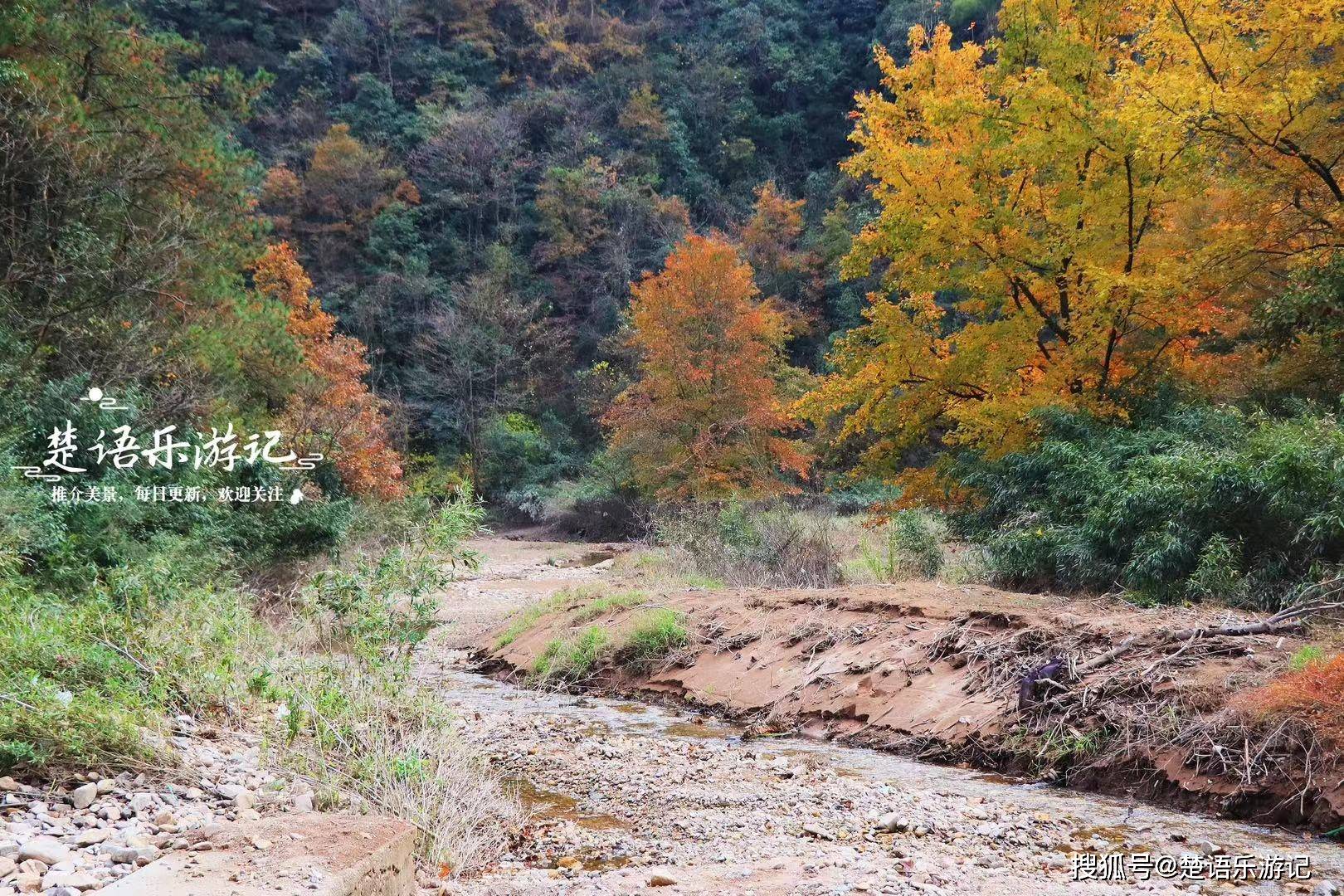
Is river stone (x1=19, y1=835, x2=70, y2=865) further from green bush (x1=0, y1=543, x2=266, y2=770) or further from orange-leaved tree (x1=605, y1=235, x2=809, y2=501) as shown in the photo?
orange-leaved tree (x1=605, y1=235, x2=809, y2=501)

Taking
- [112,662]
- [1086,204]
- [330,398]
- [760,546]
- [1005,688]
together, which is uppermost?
[1086,204]

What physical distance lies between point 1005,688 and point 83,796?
21.6 feet

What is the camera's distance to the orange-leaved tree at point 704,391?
2356 centimetres

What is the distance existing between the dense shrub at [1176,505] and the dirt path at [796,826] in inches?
156

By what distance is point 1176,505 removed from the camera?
9586mm

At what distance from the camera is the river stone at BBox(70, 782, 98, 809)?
14.0 feet

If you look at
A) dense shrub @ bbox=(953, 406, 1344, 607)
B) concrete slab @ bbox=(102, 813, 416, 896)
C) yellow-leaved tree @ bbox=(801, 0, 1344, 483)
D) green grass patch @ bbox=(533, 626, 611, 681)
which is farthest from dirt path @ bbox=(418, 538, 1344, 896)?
yellow-leaved tree @ bbox=(801, 0, 1344, 483)

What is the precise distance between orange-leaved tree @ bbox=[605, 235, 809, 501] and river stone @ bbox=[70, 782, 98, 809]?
18859 millimetres

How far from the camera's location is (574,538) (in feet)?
103

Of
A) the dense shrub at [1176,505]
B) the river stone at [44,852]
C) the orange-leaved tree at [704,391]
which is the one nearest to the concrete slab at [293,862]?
the river stone at [44,852]

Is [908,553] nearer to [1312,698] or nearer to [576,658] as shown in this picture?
[576,658]

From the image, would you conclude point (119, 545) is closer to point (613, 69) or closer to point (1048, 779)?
point (1048, 779)

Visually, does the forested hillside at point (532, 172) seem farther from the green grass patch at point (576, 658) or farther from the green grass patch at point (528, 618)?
the green grass patch at point (576, 658)

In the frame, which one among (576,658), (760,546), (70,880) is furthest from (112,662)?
(760,546)
